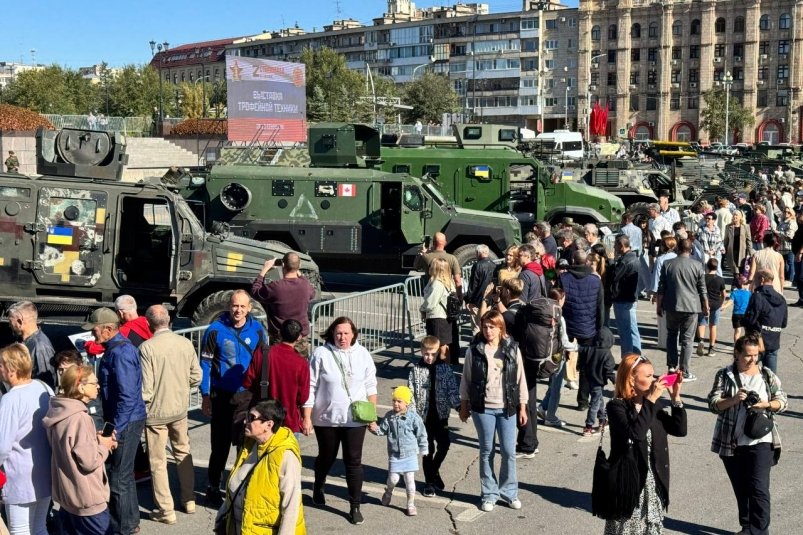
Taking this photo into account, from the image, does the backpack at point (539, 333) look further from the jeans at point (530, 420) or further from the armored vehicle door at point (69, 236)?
the armored vehicle door at point (69, 236)

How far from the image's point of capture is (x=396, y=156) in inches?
812

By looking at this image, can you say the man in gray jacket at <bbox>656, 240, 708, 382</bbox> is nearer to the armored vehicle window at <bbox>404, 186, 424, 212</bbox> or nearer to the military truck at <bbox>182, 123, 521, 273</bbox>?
the military truck at <bbox>182, 123, 521, 273</bbox>

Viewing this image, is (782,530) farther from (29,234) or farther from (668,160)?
(668,160)

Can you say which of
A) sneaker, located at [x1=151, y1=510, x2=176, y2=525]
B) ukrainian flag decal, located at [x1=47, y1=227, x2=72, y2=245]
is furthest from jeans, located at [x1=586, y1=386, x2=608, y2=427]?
ukrainian flag decal, located at [x1=47, y1=227, x2=72, y2=245]

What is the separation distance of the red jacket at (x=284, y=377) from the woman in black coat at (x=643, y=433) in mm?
2305

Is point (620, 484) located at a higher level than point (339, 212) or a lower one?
lower

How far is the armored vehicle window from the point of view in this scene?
17.9 metres

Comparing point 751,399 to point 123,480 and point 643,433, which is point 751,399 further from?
point 123,480

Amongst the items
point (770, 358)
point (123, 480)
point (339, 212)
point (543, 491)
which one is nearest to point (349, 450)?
point (123, 480)

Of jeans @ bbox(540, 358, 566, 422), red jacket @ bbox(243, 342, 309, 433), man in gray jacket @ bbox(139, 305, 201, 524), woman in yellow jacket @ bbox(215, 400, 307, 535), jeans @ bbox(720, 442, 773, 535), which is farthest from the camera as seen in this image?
jeans @ bbox(540, 358, 566, 422)

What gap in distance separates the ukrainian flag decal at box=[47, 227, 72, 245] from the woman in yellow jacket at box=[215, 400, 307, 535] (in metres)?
7.53

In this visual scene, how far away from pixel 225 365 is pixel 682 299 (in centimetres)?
595

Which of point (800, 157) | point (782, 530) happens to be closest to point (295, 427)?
point (782, 530)

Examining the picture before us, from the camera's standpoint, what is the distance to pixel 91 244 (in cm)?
1248
